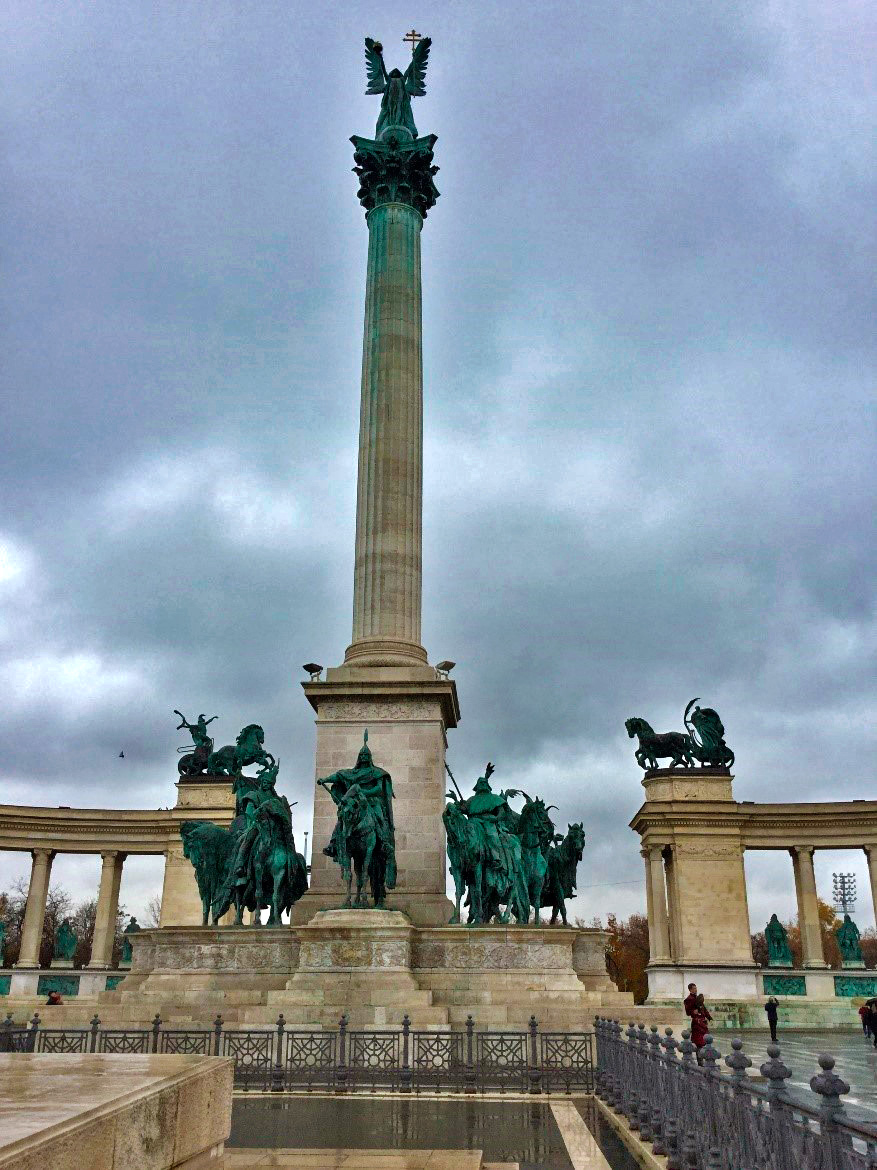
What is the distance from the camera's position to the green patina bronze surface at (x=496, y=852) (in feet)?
92.2

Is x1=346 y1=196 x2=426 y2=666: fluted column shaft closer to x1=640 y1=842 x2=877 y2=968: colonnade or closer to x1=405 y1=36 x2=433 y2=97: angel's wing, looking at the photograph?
x1=405 y1=36 x2=433 y2=97: angel's wing

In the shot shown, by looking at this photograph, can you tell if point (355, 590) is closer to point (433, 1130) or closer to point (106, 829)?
point (433, 1130)

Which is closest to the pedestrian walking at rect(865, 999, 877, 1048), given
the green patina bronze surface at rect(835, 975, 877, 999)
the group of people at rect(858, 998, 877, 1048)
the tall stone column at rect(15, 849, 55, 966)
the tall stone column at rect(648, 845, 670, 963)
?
the group of people at rect(858, 998, 877, 1048)

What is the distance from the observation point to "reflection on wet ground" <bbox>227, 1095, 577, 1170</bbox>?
489 inches

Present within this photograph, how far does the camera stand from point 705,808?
208 feet

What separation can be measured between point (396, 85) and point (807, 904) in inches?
2026

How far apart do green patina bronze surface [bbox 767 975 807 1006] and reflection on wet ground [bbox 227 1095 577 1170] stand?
48.6 m

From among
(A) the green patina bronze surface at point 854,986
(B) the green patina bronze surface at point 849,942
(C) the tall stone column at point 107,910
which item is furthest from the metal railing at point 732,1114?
(C) the tall stone column at point 107,910

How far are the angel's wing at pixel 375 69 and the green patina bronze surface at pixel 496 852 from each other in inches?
1131

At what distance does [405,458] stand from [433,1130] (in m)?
23.9

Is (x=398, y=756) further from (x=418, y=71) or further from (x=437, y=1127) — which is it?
(x=418, y=71)

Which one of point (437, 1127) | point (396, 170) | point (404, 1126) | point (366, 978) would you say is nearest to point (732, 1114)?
point (437, 1127)

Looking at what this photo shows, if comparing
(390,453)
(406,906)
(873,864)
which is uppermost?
(390,453)

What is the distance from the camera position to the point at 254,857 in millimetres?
28703
